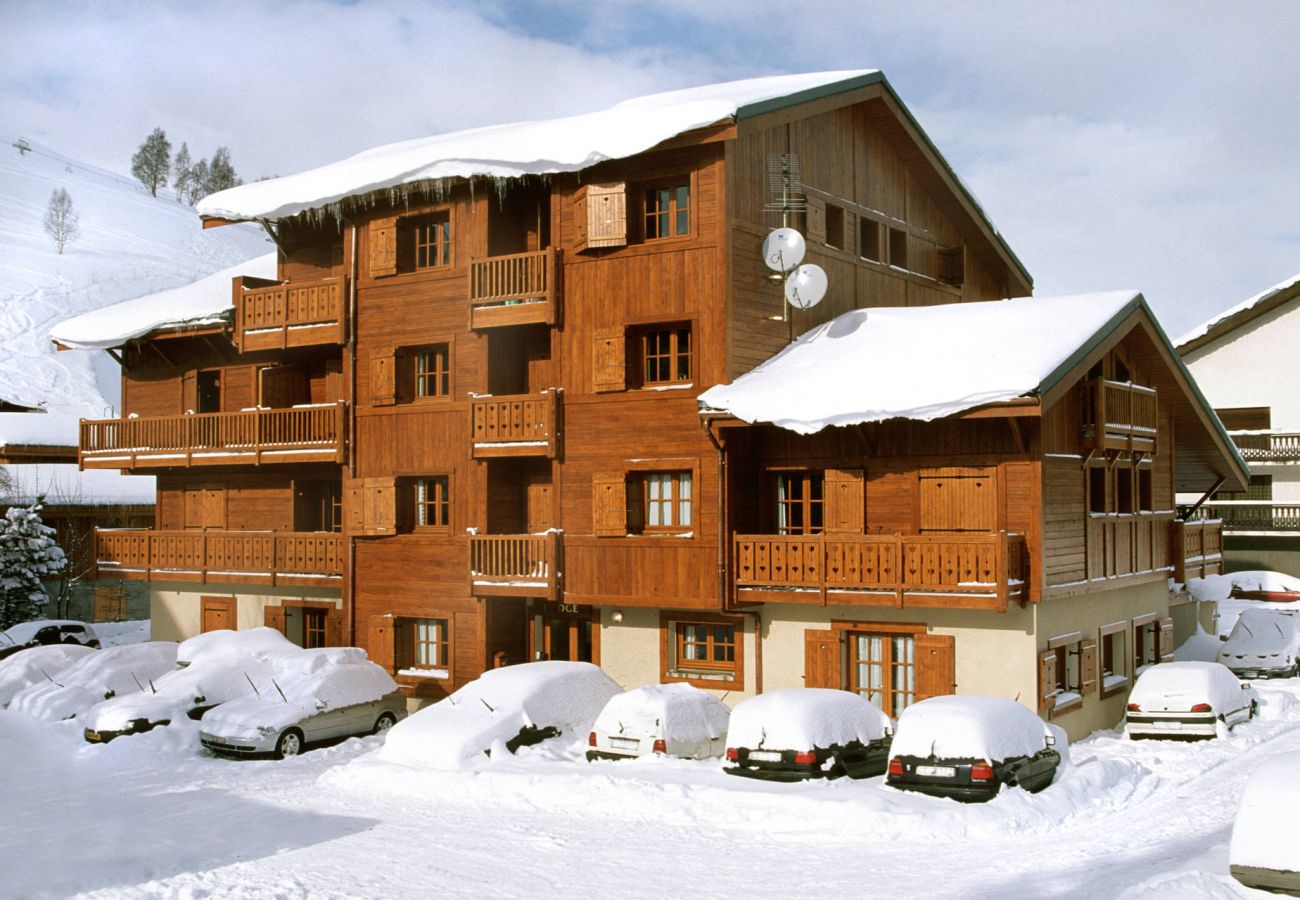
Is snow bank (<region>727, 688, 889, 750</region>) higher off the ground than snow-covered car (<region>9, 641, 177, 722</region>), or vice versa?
snow bank (<region>727, 688, 889, 750</region>)

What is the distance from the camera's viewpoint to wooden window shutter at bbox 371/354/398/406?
96.6ft

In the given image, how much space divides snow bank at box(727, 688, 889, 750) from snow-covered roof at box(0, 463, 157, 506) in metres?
37.3

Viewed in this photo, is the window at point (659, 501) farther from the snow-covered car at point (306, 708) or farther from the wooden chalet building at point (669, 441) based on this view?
the snow-covered car at point (306, 708)

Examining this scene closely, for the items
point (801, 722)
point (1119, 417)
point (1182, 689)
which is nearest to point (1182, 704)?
point (1182, 689)

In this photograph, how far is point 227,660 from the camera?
2686 cm

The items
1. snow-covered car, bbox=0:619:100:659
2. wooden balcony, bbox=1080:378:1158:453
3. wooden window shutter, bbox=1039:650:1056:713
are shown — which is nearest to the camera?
wooden window shutter, bbox=1039:650:1056:713

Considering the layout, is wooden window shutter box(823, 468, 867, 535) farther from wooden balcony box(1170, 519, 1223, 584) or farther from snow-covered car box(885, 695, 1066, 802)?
wooden balcony box(1170, 519, 1223, 584)

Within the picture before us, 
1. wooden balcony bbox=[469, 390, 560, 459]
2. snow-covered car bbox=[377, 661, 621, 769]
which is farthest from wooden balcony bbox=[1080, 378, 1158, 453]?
wooden balcony bbox=[469, 390, 560, 459]

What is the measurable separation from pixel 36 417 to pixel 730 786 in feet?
183

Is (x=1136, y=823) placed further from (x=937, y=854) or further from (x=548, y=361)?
(x=548, y=361)

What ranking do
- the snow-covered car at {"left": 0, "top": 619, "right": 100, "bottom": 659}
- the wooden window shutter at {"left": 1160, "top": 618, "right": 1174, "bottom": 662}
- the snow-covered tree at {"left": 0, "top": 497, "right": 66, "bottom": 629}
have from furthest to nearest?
the snow-covered tree at {"left": 0, "top": 497, "right": 66, "bottom": 629} < the snow-covered car at {"left": 0, "top": 619, "right": 100, "bottom": 659} < the wooden window shutter at {"left": 1160, "top": 618, "right": 1174, "bottom": 662}

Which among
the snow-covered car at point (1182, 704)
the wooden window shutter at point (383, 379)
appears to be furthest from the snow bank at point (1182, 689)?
the wooden window shutter at point (383, 379)

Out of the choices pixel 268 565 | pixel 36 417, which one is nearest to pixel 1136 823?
pixel 268 565

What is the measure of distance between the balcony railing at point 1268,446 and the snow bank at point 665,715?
1179 inches
